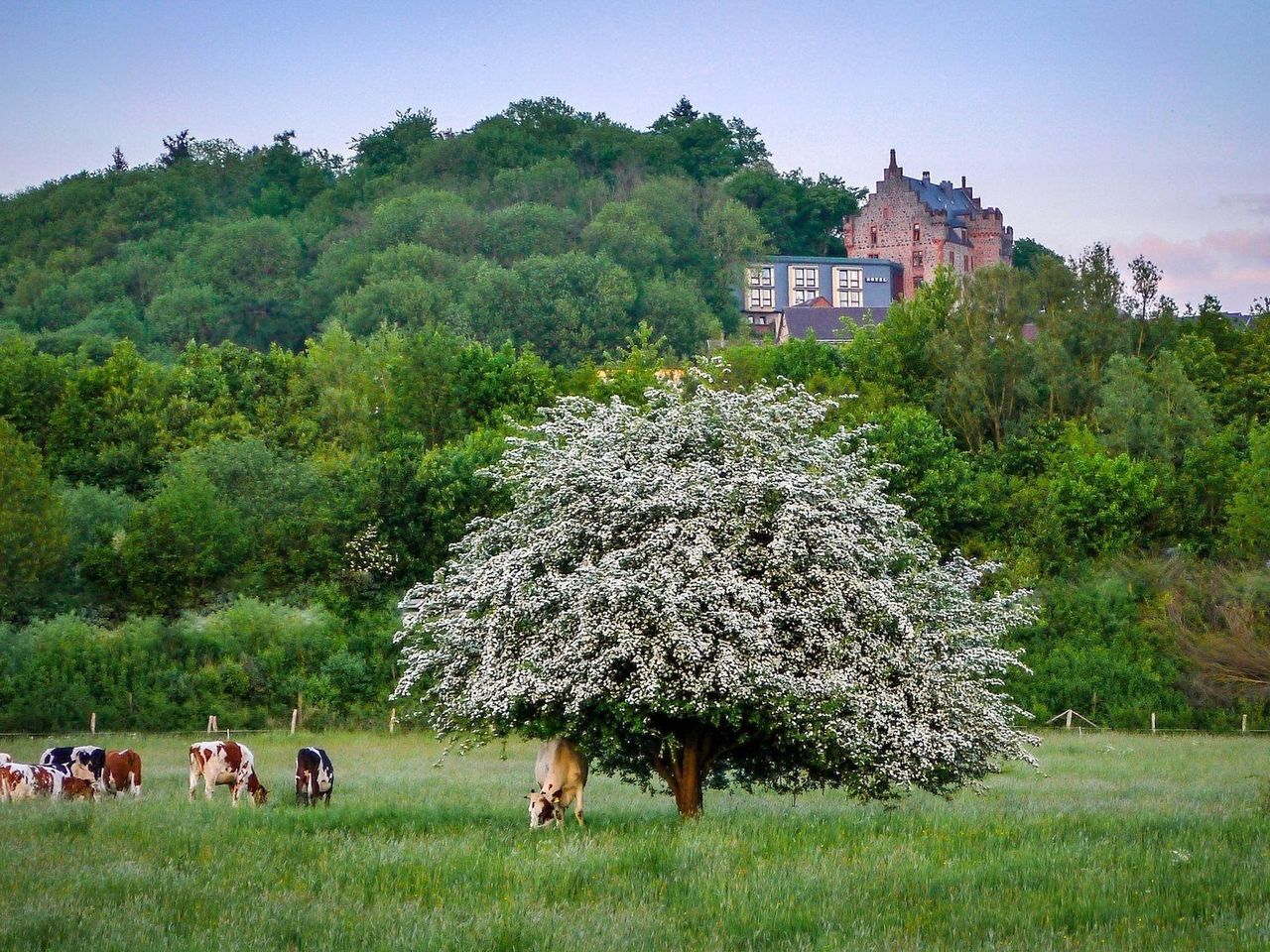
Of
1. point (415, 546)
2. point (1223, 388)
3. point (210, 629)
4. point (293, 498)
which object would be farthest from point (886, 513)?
point (1223, 388)

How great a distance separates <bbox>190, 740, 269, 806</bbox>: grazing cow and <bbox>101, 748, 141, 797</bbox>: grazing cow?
1.57m

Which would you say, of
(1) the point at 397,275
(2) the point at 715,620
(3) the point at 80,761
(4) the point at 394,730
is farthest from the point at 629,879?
(1) the point at 397,275

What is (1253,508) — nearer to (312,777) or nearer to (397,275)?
(312,777)

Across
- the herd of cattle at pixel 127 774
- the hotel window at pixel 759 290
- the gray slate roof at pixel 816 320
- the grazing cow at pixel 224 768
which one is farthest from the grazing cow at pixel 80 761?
the hotel window at pixel 759 290

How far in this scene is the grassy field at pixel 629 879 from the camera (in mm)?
16406

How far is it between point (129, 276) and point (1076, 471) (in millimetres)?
124614

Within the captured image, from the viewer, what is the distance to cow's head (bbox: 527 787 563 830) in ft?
83.4

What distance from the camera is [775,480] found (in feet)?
82.6

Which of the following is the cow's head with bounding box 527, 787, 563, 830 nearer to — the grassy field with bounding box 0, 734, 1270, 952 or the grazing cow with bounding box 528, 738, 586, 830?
the grazing cow with bounding box 528, 738, 586, 830

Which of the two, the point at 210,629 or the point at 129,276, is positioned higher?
the point at 129,276

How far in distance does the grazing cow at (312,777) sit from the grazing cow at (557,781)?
620cm

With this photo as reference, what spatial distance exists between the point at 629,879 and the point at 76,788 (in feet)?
51.3

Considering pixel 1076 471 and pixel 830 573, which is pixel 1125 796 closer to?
pixel 830 573

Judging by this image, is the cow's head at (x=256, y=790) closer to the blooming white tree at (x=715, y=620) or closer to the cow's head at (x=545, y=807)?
the blooming white tree at (x=715, y=620)
